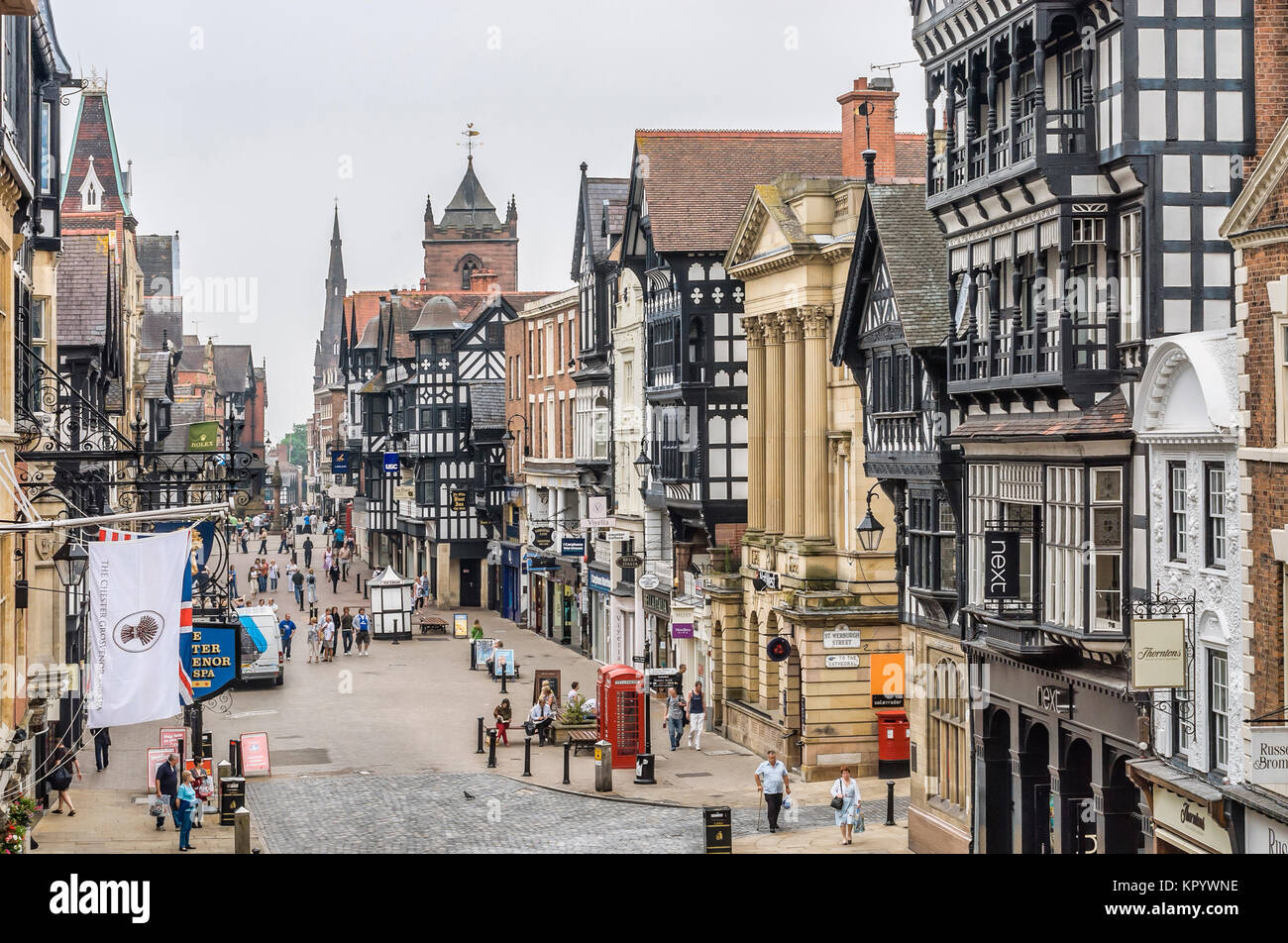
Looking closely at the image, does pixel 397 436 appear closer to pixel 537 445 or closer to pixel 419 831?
pixel 537 445

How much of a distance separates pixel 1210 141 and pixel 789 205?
18.0 metres

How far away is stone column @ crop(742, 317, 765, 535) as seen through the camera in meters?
40.6

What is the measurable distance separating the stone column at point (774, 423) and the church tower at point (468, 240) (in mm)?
90261

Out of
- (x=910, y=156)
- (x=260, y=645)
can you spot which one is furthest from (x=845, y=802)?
(x=260, y=645)

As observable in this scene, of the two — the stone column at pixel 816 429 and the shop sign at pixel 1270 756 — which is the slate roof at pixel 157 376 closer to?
the stone column at pixel 816 429

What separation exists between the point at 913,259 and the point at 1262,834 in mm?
14684

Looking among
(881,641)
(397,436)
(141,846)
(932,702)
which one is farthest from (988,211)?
(397,436)

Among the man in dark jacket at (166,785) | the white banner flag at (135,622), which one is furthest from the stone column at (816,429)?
the white banner flag at (135,622)

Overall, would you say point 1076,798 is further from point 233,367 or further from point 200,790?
point 233,367

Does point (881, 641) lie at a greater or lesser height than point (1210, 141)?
lesser

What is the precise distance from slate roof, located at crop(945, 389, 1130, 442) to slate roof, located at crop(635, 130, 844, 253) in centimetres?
2116

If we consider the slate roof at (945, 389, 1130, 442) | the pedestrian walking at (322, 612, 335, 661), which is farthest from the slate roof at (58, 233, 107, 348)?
Result: the slate roof at (945, 389, 1130, 442)

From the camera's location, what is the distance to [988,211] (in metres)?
24.2

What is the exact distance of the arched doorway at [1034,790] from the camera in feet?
78.6
